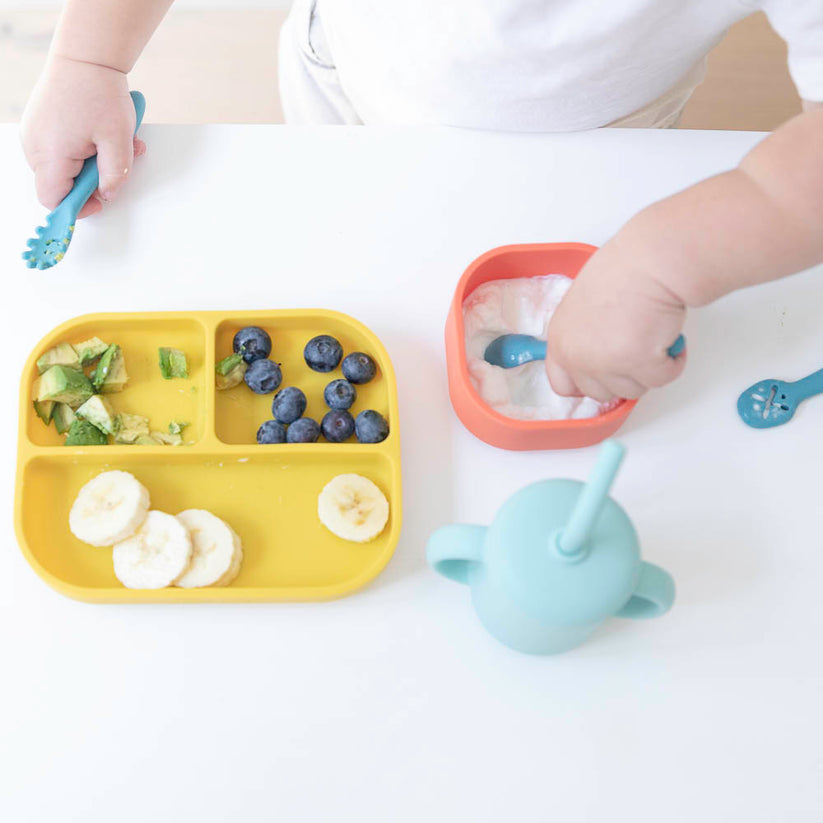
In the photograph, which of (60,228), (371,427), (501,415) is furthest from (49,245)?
(501,415)

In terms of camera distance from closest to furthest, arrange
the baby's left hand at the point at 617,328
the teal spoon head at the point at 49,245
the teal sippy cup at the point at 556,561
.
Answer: the teal sippy cup at the point at 556,561 → the baby's left hand at the point at 617,328 → the teal spoon head at the point at 49,245

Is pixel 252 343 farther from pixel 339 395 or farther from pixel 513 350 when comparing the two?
pixel 513 350

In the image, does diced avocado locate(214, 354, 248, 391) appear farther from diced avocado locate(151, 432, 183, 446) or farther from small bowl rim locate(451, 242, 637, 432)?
small bowl rim locate(451, 242, 637, 432)

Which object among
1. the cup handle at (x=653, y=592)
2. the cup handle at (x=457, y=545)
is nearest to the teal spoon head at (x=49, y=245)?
the cup handle at (x=457, y=545)

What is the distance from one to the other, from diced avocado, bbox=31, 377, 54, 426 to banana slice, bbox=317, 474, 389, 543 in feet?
0.85

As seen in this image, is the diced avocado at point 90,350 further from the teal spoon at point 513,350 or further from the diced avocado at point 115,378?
the teal spoon at point 513,350

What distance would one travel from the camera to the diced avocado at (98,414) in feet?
2.44

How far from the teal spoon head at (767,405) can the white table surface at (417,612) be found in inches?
0.5

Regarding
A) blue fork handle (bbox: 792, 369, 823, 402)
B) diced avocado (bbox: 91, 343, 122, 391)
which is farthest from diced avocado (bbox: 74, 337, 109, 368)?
blue fork handle (bbox: 792, 369, 823, 402)

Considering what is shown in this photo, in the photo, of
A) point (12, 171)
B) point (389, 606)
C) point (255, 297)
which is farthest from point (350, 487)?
point (12, 171)

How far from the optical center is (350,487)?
73 centimetres

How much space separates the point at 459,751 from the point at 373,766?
7cm

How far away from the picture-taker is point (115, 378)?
30.1 inches

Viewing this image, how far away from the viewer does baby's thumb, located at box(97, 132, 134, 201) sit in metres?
0.81
